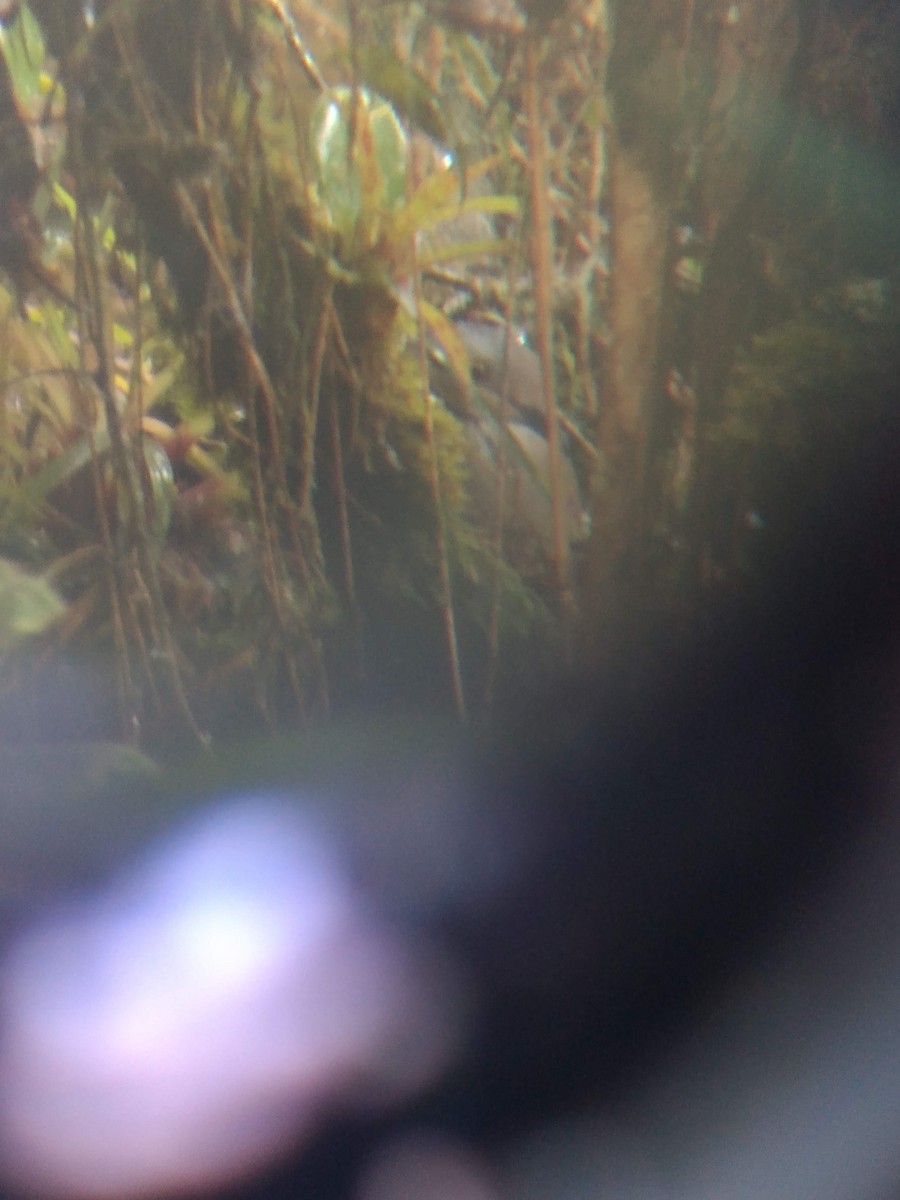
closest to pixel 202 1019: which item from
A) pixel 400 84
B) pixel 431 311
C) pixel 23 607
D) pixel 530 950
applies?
pixel 530 950

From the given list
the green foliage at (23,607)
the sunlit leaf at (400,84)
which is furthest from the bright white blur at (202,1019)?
the sunlit leaf at (400,84)

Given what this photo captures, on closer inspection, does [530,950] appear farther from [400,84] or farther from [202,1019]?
[400,84]

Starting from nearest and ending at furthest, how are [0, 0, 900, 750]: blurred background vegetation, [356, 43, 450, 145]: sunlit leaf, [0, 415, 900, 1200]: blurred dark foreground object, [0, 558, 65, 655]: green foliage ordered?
[0, 415, 900, 1200]: blurred dark foreground object, [0, 0, 900, 750]: blurred background vegetation, [356, 43, 450, 145]: sunlit leaf, [0, 558, 65, 655]: green foliage

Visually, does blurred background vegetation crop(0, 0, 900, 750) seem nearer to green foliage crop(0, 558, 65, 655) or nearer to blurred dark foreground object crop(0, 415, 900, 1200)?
green foliage crop(0, 558, 65, 655)

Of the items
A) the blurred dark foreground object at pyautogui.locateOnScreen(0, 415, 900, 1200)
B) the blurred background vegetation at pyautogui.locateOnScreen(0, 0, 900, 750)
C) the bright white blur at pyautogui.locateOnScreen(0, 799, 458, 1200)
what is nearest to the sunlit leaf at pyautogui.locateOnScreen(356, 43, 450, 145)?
the blurred background vegetation at pyautogui.locateOnScreen(0, 0, 900, 750)

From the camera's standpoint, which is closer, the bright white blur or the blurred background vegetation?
the bright white blur

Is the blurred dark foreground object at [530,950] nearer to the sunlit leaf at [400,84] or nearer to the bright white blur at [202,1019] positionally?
the bright white blur at [202,1019]

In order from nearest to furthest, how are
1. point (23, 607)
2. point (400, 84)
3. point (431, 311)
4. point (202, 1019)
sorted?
point (202, 1019), point (400, 84), point (431, 311), point (23, 607)
